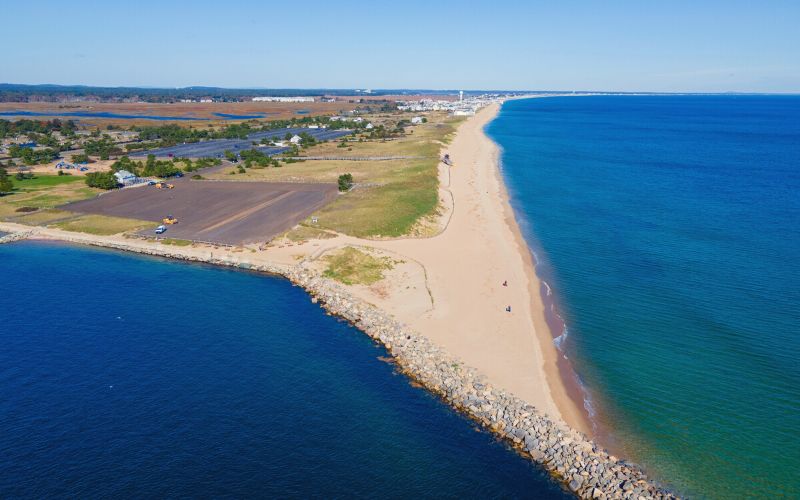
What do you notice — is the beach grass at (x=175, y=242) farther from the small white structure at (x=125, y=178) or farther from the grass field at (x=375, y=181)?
the small white structure at (x=125, y=178)

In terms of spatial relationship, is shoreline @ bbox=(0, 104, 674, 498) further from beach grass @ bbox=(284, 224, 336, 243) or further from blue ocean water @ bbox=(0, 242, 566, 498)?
beach grass @ bbox=(284, 224, 336, 243)

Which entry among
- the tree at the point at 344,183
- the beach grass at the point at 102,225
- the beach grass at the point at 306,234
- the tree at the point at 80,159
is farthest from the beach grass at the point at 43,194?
the beach grass at the point at 306,234

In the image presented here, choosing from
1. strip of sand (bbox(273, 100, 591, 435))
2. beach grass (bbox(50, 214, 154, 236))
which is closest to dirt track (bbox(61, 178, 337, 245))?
beach grass (bbox(50, 214, 154, 236))

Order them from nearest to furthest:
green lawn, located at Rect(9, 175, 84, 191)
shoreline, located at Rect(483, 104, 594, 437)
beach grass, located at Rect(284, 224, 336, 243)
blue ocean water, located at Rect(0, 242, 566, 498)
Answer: blue ocean water, located at Rect(0, 242, 566, 498), shoreline, located at Rect(483, 104, 594, 437), beach grass, located at Rect(284, 224, 336, 243), green lawn, located at Rect(9, 175, 84, 191)

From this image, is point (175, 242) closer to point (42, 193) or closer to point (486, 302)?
point (486, 302)

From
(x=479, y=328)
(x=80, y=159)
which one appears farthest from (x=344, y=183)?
(x=80, y=159)

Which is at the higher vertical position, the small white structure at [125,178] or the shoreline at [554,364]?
the small white structure at [125,178]
